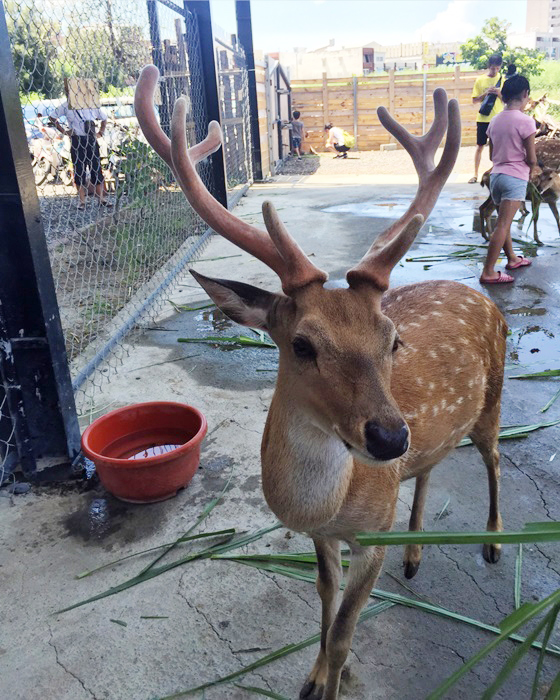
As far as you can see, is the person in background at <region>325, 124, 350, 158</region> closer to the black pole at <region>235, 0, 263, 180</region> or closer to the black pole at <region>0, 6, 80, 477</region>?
the black pole at <region>235, 0, 263, 180</region>

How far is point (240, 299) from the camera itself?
73.0 inches

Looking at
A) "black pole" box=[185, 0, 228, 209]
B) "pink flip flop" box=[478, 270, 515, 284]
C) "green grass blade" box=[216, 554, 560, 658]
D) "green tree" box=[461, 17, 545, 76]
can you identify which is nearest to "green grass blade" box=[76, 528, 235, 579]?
"green grass blade" box=[216, 554, 560, 658]

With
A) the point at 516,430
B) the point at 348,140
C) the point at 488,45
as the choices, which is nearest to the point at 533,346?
the point at 516,430

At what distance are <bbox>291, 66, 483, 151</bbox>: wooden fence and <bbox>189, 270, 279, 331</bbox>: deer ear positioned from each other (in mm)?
20510

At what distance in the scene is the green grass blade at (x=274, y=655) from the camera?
6.57ft

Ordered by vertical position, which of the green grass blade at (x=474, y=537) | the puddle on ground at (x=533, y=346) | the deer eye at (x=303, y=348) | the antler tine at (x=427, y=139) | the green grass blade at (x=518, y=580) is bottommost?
the green grass blade at (x=518, y=580)

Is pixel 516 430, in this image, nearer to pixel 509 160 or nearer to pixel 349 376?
pixel 349 376

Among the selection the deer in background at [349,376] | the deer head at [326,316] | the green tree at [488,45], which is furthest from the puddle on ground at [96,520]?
the green tree at [488,45]

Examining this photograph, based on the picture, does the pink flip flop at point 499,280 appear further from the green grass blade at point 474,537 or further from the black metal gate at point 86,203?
the green grass blade at point 474,537

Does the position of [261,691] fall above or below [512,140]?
below

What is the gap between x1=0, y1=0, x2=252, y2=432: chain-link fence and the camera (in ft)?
14.9

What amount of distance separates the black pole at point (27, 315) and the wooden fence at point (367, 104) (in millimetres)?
19545

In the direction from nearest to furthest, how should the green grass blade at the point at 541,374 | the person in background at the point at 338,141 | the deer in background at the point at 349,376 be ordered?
the deer in background at the point at 349,376 < the green grass blade at the point at 541,374 < the person in background at the point at 338,141

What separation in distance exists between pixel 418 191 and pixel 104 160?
6.63m
